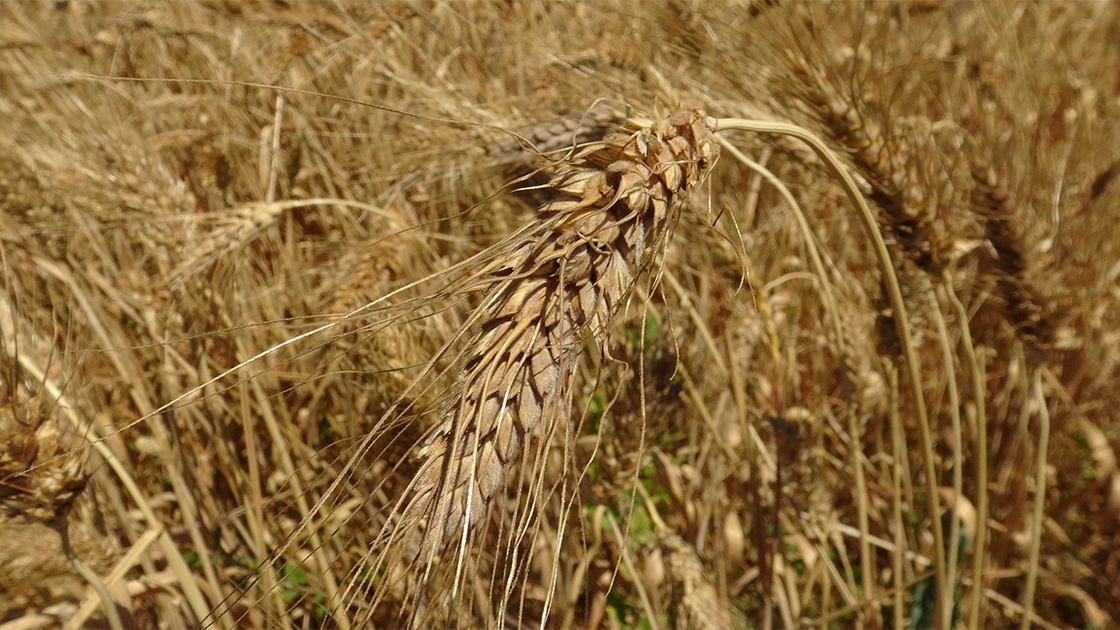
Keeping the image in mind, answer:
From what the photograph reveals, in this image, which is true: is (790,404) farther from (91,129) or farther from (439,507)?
(91,129)

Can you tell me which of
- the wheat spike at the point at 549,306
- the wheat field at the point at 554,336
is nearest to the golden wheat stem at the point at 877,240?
the wheat field at the point at 554,336

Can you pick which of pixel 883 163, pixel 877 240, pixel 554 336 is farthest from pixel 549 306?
pixel 883 163

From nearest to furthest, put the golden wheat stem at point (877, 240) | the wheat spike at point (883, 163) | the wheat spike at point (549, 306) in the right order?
the wheat spike at point (549, 306) → the golden wheat stem at point (877, 240) → the wheat spike at point (883, 163)

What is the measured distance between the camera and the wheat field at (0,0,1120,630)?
2.10 feet

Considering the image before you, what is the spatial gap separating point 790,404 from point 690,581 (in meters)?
0.87

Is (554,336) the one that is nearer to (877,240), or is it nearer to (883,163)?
(877,240)

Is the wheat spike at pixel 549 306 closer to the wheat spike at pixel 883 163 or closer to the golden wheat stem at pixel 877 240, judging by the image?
the golden wheat stem at pixel 877 240

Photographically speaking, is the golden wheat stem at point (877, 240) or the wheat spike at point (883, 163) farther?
the wheat spike at point (883, 163)

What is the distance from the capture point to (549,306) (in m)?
0.61

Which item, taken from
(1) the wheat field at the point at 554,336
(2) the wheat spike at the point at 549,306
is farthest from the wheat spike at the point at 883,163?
(2) the wheat spike at the point at 549,306

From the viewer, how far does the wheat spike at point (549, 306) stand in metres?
0.58

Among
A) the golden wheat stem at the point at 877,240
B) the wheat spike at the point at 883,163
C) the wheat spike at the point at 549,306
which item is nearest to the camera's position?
the wheat spike at the point at 549,306

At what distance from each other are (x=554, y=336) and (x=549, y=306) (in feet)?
0.09

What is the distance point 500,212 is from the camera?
1600 mm
